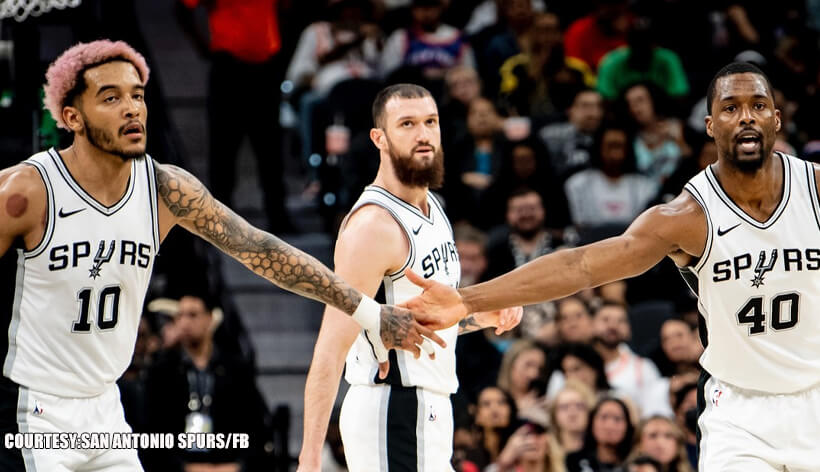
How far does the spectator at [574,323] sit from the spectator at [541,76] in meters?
2.87

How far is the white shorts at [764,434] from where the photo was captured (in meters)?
5.73

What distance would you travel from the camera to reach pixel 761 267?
19.4 ft

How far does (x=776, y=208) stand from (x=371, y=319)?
193cm

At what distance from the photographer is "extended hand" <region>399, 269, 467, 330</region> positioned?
630 centimetres

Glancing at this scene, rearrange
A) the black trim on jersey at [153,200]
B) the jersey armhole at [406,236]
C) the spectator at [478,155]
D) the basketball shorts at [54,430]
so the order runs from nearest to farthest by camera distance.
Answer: the basketball shorts at [54,430], the black trim on jersey at [153,200], the jersey armhole at [406,236], the spectator at [478,155]

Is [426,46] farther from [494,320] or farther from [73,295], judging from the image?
[73,295]

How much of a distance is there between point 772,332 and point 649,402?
14.5 feet

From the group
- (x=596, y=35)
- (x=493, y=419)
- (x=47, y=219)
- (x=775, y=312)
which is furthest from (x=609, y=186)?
(x=47, y=219)

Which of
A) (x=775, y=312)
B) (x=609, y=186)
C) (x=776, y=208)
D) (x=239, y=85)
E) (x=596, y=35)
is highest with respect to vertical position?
(x=596, y=35)

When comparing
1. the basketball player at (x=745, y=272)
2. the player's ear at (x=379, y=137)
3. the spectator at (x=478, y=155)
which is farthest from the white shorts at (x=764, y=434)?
the spectator at (x=478, y=155)

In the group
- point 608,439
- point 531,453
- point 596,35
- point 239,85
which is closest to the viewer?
point 531,453

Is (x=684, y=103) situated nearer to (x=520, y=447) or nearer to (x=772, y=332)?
(x=520, y=447)

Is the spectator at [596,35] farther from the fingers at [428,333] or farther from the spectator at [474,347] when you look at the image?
the fingers at [428,333]

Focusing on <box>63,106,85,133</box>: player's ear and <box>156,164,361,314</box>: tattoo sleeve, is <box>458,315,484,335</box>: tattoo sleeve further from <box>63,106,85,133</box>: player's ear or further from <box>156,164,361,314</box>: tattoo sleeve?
<box>63,106,85,133</box>: player's ear
